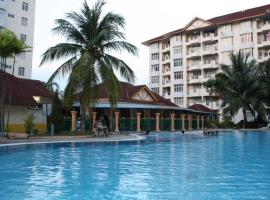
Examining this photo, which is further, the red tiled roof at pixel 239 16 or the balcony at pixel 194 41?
the balcony at pixel 194 41

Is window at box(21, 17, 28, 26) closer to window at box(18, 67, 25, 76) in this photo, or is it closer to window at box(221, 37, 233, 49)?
window at box(18, 67, 25, 76)

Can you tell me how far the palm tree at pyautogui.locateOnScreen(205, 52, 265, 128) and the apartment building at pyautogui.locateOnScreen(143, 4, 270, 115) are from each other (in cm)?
1380

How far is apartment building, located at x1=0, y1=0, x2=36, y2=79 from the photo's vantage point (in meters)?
49.2

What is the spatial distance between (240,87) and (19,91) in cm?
3032

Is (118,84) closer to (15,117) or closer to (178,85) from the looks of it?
(15,117)

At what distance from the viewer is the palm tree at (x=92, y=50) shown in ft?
75.8

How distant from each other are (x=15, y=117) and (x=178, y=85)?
46.2 meters

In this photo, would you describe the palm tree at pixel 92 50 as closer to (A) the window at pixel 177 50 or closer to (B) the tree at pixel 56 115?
(B) the tree at pixel 56 115

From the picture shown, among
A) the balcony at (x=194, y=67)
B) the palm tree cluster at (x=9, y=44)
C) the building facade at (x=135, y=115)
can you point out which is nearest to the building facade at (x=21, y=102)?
the building facade at (x=135, y=115)

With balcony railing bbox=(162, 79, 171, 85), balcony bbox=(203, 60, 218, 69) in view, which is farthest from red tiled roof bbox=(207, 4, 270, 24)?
balcony railing bbox=(162, 79, 171, 85)

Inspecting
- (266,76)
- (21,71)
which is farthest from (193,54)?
(21,71)

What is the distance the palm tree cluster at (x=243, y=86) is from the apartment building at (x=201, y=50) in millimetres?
13280

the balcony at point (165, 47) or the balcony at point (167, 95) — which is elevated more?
the balcony at point (165, 47)

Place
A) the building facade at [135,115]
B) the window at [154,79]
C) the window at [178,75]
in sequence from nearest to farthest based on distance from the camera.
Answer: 1. the building facade at [135,115]
2. the window at [178,75]
3. the window at [154,79]
